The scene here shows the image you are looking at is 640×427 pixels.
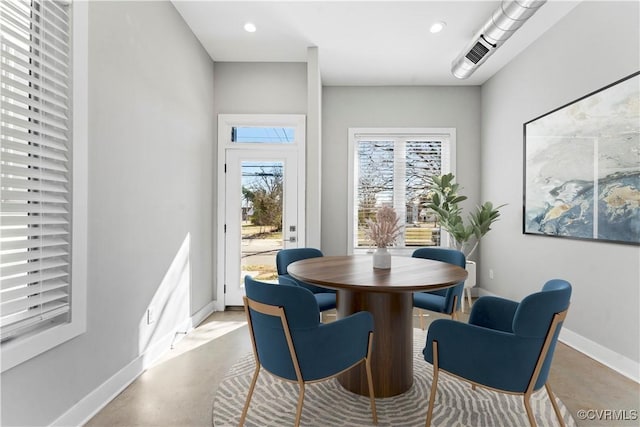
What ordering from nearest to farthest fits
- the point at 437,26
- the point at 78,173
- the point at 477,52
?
the point at 78,173, the point at 437,26, the point at 477,52

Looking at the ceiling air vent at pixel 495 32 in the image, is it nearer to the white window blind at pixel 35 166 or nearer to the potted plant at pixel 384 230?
the potted plant at pixel 384 230

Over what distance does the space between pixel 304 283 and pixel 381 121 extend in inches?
113

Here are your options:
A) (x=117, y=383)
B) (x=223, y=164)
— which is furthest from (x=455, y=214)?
(x=117, y=383)

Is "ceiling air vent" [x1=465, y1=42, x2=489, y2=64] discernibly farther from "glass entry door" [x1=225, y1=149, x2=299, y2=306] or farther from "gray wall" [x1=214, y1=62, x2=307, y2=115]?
"glass entry door" [x1=225, y1=149, x2=299, y2=306]

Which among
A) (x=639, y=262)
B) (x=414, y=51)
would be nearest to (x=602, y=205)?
(x=639, y=262)

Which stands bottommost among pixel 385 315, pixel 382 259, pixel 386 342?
pixel 386 342

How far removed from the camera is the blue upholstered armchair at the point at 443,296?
2643 mm

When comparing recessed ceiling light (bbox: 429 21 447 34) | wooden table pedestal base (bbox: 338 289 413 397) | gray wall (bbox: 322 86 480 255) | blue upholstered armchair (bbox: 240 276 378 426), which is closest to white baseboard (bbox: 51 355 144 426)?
blue upholstered armchair (bbox: 240 276 378 426)

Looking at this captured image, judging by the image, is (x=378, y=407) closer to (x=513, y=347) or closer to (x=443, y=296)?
(x=513, y=347)

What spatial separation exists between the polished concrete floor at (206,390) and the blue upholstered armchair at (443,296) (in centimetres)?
80

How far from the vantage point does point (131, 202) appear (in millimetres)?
2342

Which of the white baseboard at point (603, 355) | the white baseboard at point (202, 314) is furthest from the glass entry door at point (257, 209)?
the white baseboard at point (603, 355)

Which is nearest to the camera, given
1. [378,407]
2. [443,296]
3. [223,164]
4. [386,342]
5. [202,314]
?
[378,407]

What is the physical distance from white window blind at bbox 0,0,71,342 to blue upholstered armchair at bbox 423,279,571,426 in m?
1.96
